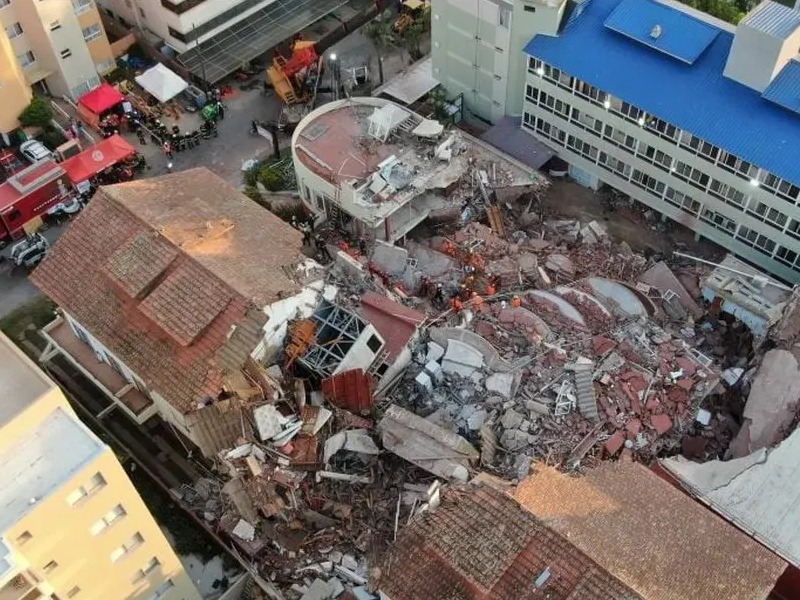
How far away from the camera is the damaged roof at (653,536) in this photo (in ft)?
98.8

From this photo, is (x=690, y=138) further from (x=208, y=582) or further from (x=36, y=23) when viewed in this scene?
(x=36, y=23)

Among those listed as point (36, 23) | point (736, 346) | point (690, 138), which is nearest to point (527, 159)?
point (690, 138)

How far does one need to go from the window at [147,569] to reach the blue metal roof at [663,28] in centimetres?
3695

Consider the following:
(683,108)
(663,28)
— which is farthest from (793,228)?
(663,28)

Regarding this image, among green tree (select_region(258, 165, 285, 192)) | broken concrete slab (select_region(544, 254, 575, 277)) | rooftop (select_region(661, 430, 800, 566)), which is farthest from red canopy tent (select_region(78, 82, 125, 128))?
rooftop (select_region(661, 430, 800, 566))

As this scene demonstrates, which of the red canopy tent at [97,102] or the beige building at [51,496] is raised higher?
the beige building at [51,496]

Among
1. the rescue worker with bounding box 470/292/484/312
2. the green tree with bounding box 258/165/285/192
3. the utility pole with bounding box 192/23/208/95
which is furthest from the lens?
the utility pole with bounding box 192/23/208/95

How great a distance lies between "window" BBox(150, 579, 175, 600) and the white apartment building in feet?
126

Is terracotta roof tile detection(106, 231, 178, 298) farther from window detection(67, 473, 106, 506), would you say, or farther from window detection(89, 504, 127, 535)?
window detection(67, 473, 106, 506)

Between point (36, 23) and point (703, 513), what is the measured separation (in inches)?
1972

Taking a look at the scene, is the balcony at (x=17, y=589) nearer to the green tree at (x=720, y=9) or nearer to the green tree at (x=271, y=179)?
the green tree at (x=271, y=179)

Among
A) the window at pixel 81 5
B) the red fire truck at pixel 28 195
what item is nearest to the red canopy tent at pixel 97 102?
the window at pixel 81 5

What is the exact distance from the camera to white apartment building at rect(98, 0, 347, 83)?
200 ft

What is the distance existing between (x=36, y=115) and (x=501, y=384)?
124ft
